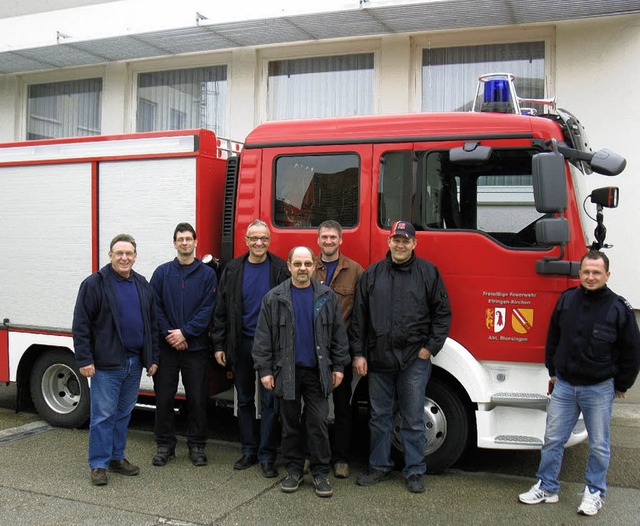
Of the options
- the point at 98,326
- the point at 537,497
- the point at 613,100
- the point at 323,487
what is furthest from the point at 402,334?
the point at 613,100

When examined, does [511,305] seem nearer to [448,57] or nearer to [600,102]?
[600,102]

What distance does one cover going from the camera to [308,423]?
5090 mm

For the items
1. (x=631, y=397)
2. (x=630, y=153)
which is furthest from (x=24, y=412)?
(x=630, y=153)

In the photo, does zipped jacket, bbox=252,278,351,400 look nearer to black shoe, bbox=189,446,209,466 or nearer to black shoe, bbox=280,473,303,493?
black shoe, bbox=280,473,303,493

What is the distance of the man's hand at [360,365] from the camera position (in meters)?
5.11

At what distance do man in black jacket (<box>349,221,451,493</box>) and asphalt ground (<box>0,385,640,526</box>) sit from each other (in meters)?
0.33

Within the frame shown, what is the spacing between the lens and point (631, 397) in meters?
8.48

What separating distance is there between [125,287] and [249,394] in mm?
1215

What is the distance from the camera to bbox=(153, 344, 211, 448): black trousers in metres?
5.66

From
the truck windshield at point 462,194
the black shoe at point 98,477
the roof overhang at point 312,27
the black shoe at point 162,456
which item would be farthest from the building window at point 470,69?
the black shoe at point 98,477

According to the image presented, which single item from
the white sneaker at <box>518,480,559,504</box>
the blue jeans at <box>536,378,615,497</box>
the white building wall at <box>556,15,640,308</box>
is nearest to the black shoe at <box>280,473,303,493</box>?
the white sneaker at <box>518,480,559,504</box>

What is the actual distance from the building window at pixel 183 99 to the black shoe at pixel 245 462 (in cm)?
641

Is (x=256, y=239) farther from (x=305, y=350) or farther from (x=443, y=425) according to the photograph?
(x=443, y=425)

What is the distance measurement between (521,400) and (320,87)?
21.8ft
